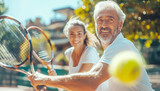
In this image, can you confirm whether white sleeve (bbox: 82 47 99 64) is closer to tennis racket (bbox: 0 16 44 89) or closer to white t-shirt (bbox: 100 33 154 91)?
tennis racket (bbox: 0 16 44 89)

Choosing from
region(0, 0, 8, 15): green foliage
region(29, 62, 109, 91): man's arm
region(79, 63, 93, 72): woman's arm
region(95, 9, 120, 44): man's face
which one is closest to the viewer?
region(29, 62, 109, 91): man's arm

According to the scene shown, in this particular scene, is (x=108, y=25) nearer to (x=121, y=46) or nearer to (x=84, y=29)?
(x=121, y=46)

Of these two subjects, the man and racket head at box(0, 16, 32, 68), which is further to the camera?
racket head at box(0, 16, 32, 68)

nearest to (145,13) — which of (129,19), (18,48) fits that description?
(129,19)

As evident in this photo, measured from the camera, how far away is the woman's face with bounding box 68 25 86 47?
2789mm

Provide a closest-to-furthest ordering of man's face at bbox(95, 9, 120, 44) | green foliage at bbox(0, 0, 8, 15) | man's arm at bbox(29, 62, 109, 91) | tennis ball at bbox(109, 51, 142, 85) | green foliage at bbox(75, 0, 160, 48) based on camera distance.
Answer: tennis ball at bbox(109, 51, 142, 85), man's arm at bbox(29, 62, 109, 91), man's face at bbox(95, 9, 120, 44), green foliage at bbox(75, 0, 160, 48), green foliage at bbox(0, 0, 8, 15)

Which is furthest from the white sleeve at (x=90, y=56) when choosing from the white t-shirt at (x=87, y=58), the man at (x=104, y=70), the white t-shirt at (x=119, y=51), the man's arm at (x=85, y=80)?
the man's arm at (x=85, y=80)

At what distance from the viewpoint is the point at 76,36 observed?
281 centimetres

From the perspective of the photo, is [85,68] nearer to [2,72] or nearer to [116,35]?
[116,35]

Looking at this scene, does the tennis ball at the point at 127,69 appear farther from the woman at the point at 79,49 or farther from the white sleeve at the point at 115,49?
the woman at the point at 79,49

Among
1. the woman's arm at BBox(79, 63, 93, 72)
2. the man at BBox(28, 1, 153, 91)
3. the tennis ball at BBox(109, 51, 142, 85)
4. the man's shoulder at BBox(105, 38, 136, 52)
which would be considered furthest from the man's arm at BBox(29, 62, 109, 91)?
the woman's arm at BBox(79, 63, 93, 72)

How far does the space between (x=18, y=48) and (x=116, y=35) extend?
5.79ft

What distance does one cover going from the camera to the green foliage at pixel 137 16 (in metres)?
5.62

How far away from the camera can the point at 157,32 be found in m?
6.55
